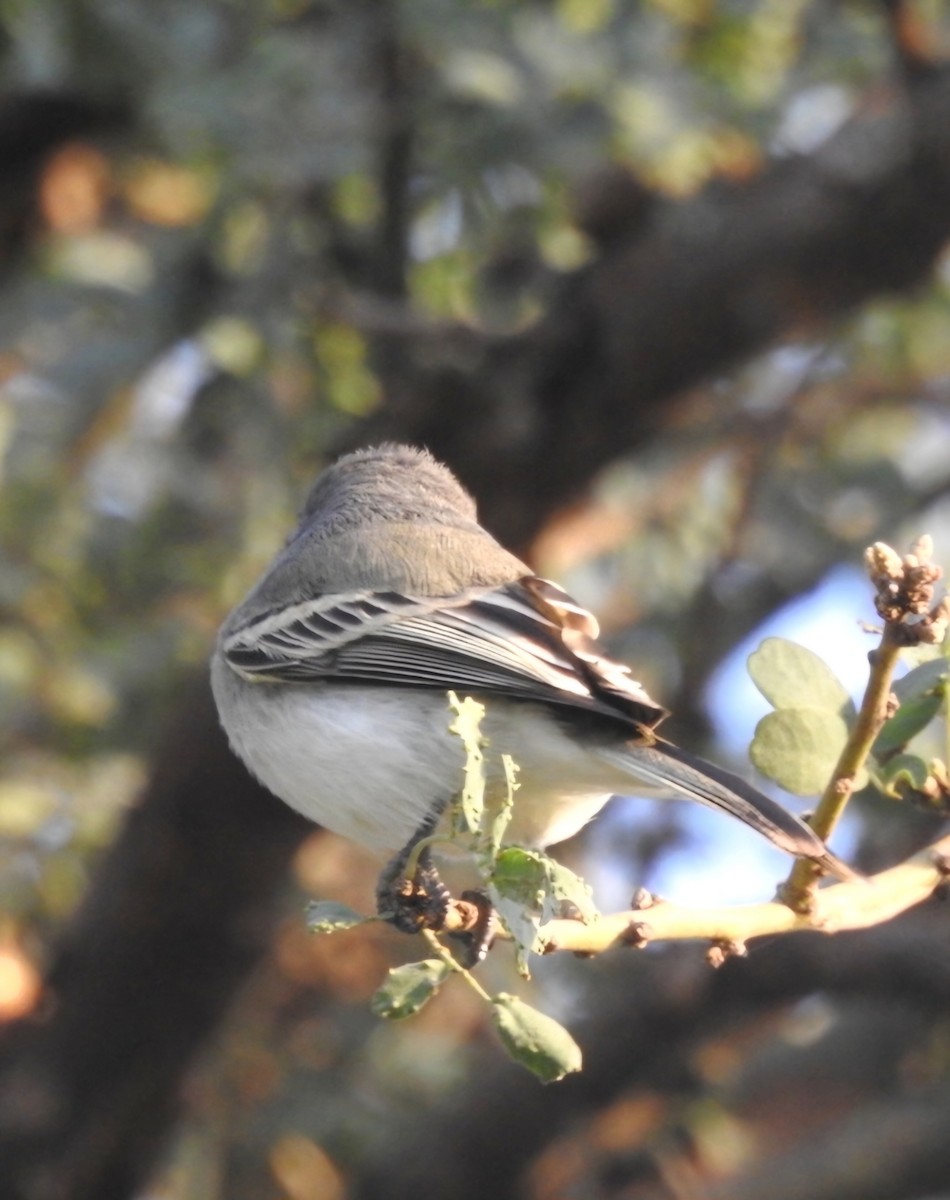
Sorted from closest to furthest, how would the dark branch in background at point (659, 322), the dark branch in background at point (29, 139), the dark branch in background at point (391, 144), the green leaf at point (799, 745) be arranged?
the green leaf at point (799, 745), the dark branch in background at point (391, 144), the dark branch in background at point (659, 322), the dark branch in background at point (29, 139)

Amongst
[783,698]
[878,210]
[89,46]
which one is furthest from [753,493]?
[783,698]

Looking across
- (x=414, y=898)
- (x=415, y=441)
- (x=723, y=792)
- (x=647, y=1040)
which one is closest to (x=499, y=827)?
(x=414, y=898)

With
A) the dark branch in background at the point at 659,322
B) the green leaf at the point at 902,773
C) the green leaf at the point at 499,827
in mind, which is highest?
the dark branch in background at the point at 659,322

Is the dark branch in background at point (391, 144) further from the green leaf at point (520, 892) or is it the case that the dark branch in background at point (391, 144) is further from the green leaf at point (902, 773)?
the green leaf at point (520, 892)

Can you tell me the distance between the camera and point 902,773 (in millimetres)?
1853

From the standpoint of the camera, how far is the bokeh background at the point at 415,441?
15.0ft

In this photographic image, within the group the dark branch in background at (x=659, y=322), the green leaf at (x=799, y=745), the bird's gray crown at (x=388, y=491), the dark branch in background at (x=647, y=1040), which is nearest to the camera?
the green leaf at (x=799, y=745)

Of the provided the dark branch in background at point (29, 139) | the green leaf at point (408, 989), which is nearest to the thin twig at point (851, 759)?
the green leaf at point (408, 989)

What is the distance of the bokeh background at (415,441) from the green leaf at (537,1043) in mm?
2899

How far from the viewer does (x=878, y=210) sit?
465 cm

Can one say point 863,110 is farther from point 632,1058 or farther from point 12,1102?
point 12,1102

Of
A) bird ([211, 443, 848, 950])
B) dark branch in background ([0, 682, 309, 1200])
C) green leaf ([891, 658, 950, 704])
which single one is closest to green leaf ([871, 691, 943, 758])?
green leaf ([891, 658, 950, 704])

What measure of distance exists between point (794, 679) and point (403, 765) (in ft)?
2.93

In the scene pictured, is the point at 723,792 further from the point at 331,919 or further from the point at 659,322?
the point at 659,322
